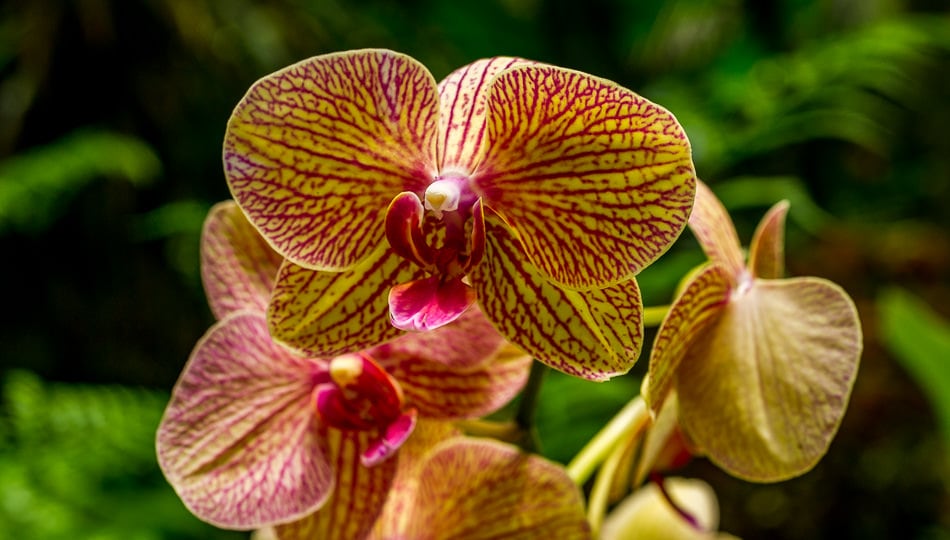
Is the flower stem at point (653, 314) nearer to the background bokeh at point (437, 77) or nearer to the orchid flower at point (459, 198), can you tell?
the orchid flower at point (459, 198)

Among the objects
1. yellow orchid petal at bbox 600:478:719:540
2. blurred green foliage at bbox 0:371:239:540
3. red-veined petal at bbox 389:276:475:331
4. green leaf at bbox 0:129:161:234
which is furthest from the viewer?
green leaf at bbox 0:129:161:234

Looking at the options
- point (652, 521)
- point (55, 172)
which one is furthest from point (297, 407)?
point (55, 172)

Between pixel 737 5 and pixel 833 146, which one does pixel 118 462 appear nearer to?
pixel 737 5

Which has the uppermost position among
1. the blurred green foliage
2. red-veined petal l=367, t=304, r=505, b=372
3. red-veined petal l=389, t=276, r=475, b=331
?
red-veined petal l=389, t=276, r=475, b=331

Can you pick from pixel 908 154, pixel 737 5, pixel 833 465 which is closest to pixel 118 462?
pixel 833 465

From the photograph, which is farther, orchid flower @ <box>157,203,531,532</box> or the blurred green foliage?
the blurred green foliage

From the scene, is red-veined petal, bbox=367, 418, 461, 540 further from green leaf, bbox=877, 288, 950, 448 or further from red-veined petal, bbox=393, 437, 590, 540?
green leaf, bbox=877, 288, 950, 448

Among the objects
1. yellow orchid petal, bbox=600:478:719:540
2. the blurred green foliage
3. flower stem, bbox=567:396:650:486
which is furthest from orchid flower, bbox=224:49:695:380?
the blurred green foliage

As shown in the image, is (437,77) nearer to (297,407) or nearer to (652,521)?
(652,521)

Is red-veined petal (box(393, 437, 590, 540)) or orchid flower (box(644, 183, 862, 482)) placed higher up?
orchid flower (box(644, 183, 862, 482))
